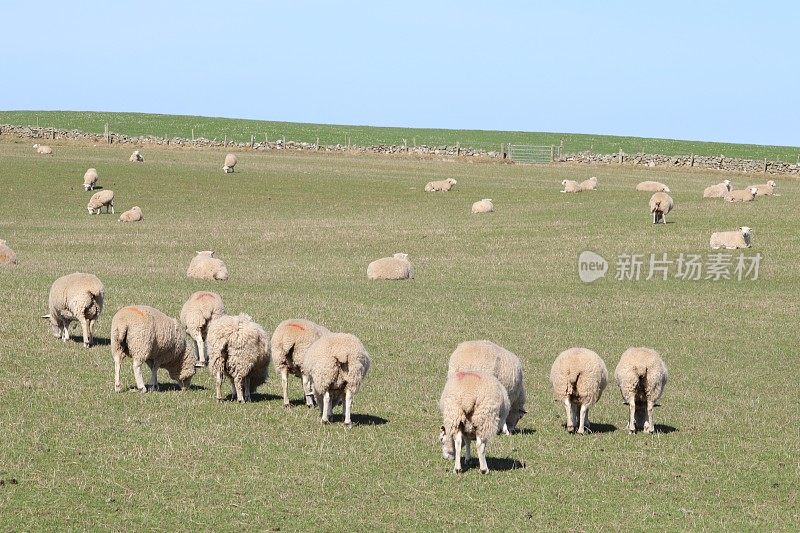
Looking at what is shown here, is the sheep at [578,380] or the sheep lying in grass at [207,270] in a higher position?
the sheep at [578,380]

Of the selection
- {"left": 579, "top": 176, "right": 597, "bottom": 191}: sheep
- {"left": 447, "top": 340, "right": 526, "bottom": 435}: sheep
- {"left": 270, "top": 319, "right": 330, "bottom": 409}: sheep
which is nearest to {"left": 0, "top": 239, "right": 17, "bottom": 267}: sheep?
{"left": 270, "top": 319, "right": 330, "bottom": 409}: sheep

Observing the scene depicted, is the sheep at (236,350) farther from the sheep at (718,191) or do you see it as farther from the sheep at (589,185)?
the sheep at (589,185)

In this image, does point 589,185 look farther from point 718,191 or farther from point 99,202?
point 99,202

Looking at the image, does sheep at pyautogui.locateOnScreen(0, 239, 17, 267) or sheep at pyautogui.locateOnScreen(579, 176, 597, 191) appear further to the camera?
sheep at pyautogui.locateOnScreen(579, 176, 597, 191)

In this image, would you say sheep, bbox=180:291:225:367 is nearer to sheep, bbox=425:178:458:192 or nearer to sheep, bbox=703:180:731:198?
sheep, bbox=703:180:731:198

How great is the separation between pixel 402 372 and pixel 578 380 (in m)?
5.23

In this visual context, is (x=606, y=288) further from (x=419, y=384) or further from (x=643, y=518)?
(x=643, y=518)

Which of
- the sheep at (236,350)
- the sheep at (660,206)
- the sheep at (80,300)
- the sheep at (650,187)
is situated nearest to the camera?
the sheep at (236,350)

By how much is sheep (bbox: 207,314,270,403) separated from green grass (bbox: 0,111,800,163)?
259 ft

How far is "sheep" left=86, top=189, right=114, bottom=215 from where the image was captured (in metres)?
44.0

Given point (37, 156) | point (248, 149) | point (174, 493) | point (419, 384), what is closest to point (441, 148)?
point (248, 149)
